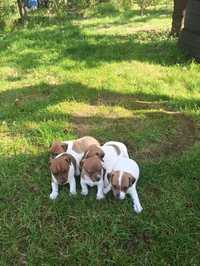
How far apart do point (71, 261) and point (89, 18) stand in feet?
38.4

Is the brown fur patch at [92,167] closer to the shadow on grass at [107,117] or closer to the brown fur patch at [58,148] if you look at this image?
the brown fur patch at [58,148]

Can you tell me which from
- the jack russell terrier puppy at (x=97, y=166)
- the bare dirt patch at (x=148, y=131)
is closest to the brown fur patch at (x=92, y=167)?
the jack russell terrier puppy at (x=97, y=166)

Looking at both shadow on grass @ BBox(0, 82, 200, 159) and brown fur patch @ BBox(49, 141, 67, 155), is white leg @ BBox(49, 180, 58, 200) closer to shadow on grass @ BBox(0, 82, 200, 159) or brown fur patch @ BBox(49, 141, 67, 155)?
brown fur patch @ BBox(49, 141, 67, 155)

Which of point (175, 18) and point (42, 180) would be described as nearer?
point (42, 180)

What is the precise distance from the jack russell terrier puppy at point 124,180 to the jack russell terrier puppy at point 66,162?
458 millimetres

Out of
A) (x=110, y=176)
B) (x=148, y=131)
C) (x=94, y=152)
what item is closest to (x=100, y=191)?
(x=110, y=176)

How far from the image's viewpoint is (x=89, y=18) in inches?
573

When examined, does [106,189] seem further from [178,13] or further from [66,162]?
[178,13]

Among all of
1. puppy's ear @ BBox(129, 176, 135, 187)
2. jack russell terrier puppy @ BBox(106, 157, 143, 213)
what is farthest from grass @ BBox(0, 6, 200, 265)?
puppy's ear @ BBox(129, 176, 135, 187)

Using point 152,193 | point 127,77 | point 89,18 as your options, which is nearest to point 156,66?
point 127,77

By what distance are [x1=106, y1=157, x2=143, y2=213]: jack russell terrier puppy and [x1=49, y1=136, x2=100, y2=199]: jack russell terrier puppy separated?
458 mm

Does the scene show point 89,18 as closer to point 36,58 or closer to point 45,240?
point 36,58

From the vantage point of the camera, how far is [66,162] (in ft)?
14.9

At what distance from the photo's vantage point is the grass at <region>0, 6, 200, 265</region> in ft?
13.5
